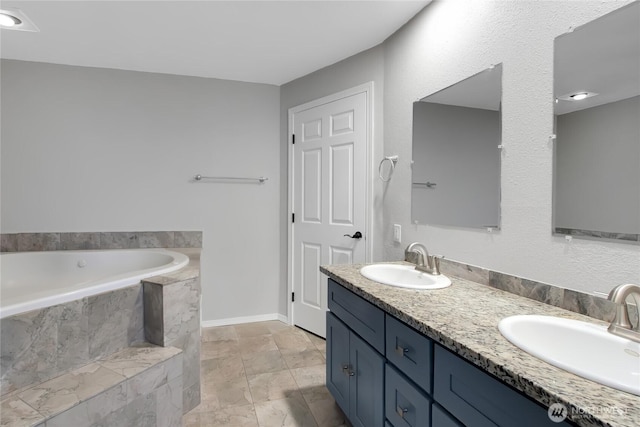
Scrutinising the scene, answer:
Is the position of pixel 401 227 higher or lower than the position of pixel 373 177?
lower

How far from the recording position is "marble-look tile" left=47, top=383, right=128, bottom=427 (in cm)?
118

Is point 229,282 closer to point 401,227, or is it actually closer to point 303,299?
point 303,299

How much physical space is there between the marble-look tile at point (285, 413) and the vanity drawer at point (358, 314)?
59 centimetres

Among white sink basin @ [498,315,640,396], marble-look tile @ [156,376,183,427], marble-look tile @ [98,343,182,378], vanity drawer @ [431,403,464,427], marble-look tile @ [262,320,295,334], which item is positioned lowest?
marble-look tile @ [262,320,295,334]

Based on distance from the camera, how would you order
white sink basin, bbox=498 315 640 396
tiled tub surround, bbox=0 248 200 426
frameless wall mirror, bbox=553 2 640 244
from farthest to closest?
tiled tub surround, bbox=0 248 200 426
frameless wall mirror, bbox=553 2 640 244
white sink basin, bbox=498 315 640 396

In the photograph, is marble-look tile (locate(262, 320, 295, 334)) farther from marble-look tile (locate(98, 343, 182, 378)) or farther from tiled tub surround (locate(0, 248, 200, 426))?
marble-look tile (locate(98, 343, 182, 378))

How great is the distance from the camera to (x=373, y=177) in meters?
2.37

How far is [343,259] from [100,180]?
2155 millimetres

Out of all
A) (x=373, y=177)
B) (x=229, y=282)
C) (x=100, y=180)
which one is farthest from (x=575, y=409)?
(x=100, y=180)

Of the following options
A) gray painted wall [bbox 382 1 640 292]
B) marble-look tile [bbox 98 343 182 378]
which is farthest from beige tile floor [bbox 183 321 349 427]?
gray painted wall [bbox 382 1 640 292]

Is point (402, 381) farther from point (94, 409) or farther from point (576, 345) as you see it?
point (94, 409)

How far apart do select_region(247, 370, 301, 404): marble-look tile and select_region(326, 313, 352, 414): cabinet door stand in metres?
0.36

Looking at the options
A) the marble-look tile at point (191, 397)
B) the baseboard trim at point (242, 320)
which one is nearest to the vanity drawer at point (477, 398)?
the marble-look tile at point (191, 397)

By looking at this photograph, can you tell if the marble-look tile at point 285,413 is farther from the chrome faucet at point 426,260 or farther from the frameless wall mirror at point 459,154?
the frameless wall mirror at point 459,154
